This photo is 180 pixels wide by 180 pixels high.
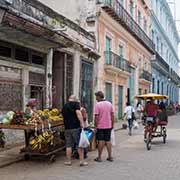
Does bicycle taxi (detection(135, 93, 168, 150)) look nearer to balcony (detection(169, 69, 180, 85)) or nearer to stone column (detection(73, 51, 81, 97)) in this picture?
stone column (detection(73, 51, 81, 97))

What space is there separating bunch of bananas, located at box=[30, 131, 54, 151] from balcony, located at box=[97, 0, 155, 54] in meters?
13.7

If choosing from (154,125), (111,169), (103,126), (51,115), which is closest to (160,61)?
(154,125)

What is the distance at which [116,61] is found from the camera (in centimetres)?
2730

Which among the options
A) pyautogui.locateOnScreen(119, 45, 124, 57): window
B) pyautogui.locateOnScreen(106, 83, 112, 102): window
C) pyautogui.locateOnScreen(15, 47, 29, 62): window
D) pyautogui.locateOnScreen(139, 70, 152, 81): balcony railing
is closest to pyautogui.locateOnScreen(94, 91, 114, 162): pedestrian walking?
pyautogui.locateOnScreen(15, 47, 29, 62): window

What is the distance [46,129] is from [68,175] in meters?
2.15

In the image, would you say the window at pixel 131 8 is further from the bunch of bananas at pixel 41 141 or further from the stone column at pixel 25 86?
the bunch of bananas at pixel 41 141

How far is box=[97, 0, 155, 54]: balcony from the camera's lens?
958 inches

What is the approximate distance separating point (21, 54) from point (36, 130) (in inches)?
168

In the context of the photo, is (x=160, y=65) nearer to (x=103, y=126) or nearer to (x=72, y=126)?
(x=103, y=126)

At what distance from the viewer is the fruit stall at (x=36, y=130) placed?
409 inches

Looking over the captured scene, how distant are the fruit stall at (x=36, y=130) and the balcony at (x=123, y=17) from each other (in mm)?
13459

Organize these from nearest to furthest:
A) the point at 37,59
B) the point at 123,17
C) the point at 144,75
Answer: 1. the point at 37,59
2. the point at 123,17
3. the point at 144,75

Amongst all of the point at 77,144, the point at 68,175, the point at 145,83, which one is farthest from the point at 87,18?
the point at 145,83

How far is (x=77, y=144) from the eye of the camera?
34.3 ft
